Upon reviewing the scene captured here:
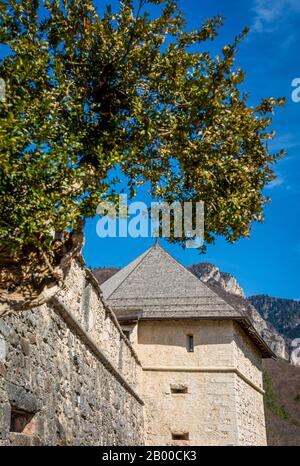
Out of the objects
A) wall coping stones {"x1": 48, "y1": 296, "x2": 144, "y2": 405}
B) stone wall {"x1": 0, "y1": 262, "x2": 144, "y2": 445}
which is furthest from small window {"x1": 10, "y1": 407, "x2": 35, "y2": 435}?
wall coping stones {"x1": 48, "y1": 296, "x2": 144, "y2": 405}

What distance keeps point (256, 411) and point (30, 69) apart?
18.2 metres

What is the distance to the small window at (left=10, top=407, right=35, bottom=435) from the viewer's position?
6.49m

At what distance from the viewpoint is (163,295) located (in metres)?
19.3

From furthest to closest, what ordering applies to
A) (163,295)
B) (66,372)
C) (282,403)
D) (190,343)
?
(282,403)
(163,295)
(190,343)
(66,372)

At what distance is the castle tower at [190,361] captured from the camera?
1686 centimetres

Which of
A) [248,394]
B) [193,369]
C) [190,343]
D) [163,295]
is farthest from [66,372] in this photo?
[248,394]

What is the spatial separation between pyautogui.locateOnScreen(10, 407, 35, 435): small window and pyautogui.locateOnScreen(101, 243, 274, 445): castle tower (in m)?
10.9

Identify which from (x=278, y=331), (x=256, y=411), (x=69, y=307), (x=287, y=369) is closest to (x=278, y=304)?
(x=278, y=331)

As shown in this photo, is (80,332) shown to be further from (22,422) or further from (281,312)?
(281,312)

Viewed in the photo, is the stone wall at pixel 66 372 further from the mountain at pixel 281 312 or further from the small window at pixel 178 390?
the mountain at pixel 281 312

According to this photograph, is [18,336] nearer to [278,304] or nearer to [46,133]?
[46,133]

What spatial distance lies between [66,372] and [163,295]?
1115 centimetres

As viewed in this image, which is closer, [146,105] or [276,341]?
[146,105]
